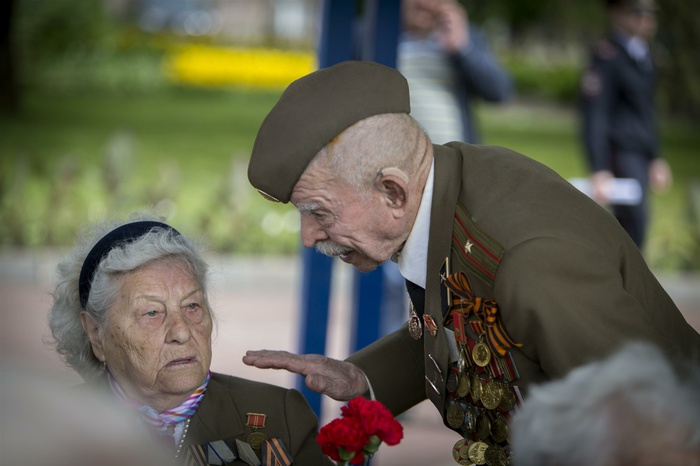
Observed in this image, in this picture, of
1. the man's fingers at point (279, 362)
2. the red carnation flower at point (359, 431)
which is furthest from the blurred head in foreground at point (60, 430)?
the man's fingers at point (279, 362)

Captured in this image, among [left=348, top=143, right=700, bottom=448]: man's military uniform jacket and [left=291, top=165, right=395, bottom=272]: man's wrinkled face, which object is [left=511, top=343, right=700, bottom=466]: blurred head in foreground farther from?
[left=291, top=165, right=395, bottom=272]: man's wrinkled face

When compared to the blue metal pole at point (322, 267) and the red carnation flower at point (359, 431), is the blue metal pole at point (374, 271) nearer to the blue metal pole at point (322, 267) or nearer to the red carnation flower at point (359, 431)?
the blue metal pole at point (322, 267)

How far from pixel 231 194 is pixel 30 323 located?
93.9 inches

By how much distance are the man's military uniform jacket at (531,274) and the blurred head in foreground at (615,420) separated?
0.21 meters

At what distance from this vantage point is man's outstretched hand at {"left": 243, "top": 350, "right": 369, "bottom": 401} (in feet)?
8.23

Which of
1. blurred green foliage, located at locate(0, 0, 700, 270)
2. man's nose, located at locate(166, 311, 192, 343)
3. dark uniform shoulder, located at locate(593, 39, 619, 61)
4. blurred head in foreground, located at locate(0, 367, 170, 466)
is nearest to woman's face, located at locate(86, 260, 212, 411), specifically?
man's nose, located at locate(166, 311, 192, 343)

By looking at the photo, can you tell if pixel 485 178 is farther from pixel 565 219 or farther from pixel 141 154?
pixel 141 154

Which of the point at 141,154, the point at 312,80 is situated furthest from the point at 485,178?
the point at 141,154

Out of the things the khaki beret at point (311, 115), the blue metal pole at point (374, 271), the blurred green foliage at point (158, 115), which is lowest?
the blurred green foliage at point (158, 115)

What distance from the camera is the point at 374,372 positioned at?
8.68ft

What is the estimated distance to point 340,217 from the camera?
2.26 meters

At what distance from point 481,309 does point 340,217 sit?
0.35 meters

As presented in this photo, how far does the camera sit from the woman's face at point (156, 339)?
2.56 metres

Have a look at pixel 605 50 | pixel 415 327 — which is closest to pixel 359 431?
pixel 415 327
